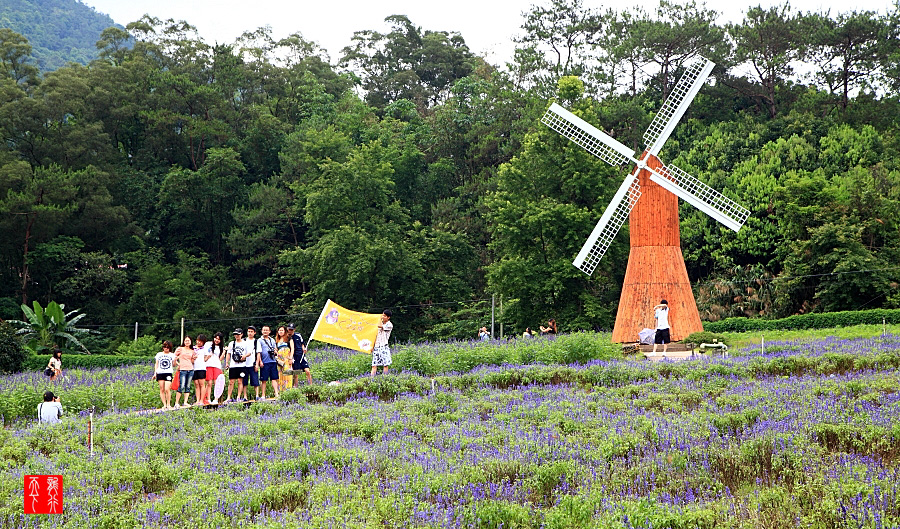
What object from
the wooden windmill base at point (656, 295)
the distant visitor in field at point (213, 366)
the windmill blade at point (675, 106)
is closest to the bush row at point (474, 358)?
the distant visitor in field at point (213, 366)

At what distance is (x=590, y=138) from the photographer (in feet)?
97.6

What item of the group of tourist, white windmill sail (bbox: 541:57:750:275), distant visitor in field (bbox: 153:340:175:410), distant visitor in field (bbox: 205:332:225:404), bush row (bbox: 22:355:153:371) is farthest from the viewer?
bush row (bbox: 22:355:153:371)

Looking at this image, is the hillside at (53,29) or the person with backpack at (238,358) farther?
the hillside at (53,29)

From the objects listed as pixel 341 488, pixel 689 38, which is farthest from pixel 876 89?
pixel 341 488

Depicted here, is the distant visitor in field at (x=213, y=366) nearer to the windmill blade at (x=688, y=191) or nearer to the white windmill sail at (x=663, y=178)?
the white windmill sail at (x=663, y=178)

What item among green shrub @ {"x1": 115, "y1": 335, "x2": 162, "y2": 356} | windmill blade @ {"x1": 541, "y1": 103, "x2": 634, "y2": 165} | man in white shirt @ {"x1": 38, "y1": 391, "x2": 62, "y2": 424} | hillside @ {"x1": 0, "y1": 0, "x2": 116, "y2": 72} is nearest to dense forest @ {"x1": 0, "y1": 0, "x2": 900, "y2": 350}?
green shrub @ {"x1": 115, "y1": 335, "x2": 162, "y2": 356}

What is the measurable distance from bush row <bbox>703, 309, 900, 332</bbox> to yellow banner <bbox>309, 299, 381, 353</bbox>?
40.0 ft

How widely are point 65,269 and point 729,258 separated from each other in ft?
110

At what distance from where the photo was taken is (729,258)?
38.3 m

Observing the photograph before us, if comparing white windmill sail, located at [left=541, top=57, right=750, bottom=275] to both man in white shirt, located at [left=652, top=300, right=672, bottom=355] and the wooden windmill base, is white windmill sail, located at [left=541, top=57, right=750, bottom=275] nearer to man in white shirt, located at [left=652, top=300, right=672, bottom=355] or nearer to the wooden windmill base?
the wooden windmill base

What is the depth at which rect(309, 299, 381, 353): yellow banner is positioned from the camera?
24.1 meters

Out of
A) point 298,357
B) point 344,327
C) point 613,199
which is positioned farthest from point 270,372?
point 613,199

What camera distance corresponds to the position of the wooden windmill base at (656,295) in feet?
83.7

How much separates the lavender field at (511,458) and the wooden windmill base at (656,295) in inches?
344
